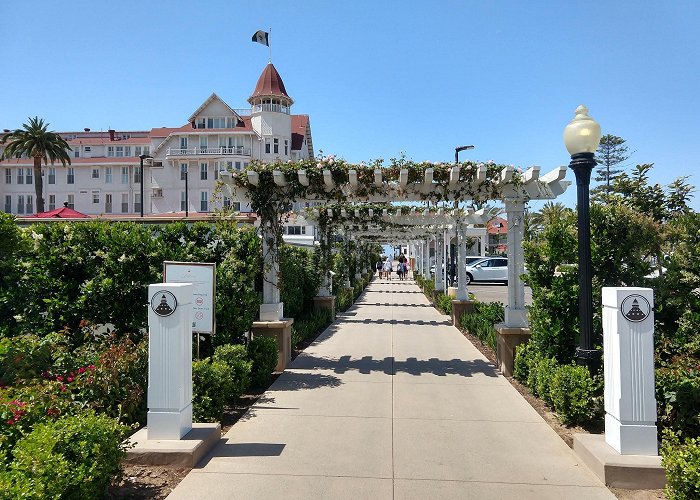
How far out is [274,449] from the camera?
192 inches

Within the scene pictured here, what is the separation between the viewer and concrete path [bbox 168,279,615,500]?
407cm

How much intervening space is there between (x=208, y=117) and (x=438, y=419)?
4935 cm

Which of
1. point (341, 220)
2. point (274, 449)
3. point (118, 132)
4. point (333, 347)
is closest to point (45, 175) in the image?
point (118, 132)

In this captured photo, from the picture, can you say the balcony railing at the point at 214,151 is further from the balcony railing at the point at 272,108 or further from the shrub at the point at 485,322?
the shrub at the point at 485,322

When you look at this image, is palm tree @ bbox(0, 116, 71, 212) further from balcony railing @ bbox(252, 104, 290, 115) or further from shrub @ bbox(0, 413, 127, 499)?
shrub @ bbox(0, 413, 127, 499)

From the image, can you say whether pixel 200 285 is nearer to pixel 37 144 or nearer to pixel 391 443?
pixel 391 443

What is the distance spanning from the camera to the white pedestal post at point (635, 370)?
4223mm

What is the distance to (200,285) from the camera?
636cm

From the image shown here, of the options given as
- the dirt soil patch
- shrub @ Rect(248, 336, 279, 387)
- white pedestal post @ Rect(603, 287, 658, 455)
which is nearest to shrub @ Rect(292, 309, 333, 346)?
shrub @ Rect(248, 336, 279, 387)

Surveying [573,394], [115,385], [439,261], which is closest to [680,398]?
[573,394]

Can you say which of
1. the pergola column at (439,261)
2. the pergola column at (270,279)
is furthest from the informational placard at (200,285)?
the pergola column at (439,261)

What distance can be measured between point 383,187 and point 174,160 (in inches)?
1767

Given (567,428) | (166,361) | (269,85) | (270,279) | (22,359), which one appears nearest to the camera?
(166,361)

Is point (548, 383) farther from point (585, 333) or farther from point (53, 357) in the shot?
point (53, 357)
